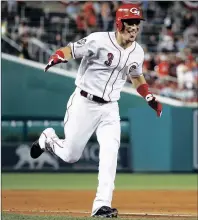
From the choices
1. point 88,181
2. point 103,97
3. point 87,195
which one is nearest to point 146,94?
point 103,97

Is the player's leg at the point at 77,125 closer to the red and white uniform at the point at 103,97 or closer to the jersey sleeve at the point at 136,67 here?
the red and white uniform at the point at 103,97

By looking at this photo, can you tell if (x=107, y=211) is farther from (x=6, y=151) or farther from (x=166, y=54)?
(x=166, y=54)

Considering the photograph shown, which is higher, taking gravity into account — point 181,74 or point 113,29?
point 113,29

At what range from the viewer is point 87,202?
31.7 ft

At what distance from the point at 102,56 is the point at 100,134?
2.32 feet

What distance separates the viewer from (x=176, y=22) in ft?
61.5

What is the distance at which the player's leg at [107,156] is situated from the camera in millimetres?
6781

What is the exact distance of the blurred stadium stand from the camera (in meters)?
16.4

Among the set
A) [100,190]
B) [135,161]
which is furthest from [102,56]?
[135,161]

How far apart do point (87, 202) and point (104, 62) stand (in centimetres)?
324

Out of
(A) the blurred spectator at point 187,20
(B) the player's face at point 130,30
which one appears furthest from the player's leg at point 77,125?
(A) the blurred spectator at point 187,20

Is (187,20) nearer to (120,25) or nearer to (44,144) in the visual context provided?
(44,144)

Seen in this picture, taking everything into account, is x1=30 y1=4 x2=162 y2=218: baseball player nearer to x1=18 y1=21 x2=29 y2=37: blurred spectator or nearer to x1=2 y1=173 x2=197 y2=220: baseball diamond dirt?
x1=2 y1=173 x2=197 y2=220: baseball diamond dirt

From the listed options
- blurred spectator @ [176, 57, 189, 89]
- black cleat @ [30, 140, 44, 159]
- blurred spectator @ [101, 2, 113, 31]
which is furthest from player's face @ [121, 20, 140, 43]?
blurred spectator @ [101, 2, 113, 31]
